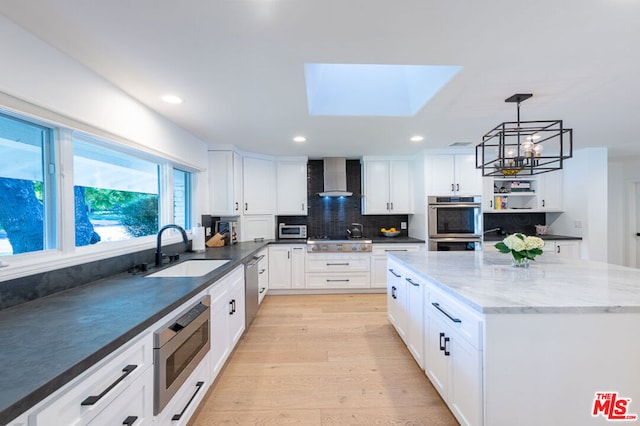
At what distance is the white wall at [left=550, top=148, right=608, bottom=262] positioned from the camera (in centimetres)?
394

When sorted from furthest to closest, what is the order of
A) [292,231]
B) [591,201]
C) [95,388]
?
1. [292,231]
2. [591,201]
3. [95,388]

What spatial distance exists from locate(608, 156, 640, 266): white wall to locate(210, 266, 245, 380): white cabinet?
22.2 ft

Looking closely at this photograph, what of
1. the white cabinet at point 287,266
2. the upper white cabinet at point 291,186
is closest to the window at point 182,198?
the white cabinet at point 287,266

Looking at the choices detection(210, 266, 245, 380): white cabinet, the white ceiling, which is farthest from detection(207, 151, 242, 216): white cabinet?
detection(210, 266, 245, 380): white cabinet

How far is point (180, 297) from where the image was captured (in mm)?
1431

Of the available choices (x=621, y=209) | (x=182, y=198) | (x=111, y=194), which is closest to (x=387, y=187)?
(x=182, y=198)

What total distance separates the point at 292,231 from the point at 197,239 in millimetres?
1806

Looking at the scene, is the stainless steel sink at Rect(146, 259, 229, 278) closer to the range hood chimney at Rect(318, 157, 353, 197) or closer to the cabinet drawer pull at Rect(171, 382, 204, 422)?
the cabinet drawer pull at Rect(171, 382, 204, 422)

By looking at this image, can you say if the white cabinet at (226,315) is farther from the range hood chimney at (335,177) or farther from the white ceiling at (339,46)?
the range hood chimney at (335,177)

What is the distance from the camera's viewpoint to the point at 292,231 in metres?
4.58

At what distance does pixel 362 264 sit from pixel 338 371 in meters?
2.11

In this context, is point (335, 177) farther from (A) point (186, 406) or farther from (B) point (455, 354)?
(A) point (186, 406)

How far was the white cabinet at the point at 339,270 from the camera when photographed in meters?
4.14

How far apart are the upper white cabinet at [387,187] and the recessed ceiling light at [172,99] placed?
3.03m
